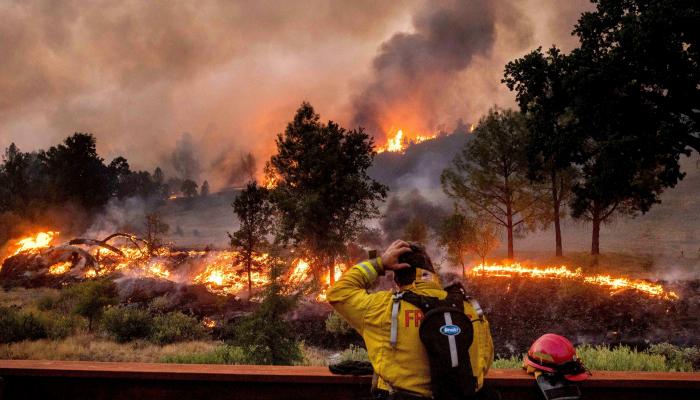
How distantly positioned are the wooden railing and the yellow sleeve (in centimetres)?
62

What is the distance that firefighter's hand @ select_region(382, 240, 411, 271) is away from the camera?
3109 mm

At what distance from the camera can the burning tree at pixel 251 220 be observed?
3376cm

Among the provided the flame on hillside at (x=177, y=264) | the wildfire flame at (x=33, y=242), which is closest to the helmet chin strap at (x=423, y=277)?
the flame on hillside at (x=177, y=264)

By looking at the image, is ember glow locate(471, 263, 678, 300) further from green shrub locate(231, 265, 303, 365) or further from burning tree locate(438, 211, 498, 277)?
green shrub locate(231, 265, 303, 365)

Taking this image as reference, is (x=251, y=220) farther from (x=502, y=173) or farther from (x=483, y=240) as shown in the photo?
(x=502, y=173)

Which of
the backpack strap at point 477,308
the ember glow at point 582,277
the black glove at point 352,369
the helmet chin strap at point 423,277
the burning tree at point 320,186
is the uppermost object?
the burning tree at point 320,186

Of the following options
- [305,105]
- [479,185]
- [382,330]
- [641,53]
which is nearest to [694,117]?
[641,53]

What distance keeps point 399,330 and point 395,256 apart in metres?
0.51

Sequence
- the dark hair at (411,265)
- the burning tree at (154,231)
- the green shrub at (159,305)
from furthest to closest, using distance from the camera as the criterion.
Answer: the burning tree at (154,231) → the green shrub at (159,305) → the dark hair at (411,265)

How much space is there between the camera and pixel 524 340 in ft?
61.5

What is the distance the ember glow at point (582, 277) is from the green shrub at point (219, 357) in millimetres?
19888

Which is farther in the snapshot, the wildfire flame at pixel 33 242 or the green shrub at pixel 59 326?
the wildfire flame at pixel 33 242

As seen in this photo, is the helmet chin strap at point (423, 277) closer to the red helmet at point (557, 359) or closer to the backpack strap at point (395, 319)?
the backpack strap at point (395, 319)

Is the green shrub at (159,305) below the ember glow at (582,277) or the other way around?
below
